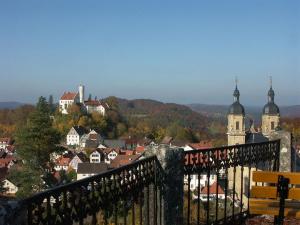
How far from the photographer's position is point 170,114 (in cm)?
13025

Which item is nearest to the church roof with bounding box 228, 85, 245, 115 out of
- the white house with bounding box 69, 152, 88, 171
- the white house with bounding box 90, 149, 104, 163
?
the white house with bounding box 69, 152, 88, 171

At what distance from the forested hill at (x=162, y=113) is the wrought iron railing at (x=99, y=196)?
103 metres

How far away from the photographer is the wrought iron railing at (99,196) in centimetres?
287

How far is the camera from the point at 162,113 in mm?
132750

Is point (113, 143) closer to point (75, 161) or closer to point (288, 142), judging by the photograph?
point (75, 161)

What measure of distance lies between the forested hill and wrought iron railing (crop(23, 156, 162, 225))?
103m

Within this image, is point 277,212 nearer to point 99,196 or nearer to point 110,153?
point 99,196

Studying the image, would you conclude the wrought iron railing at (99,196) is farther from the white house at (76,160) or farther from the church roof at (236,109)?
the white house at (76,160)

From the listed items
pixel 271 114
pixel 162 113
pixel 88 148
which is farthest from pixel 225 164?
pixel 162 113

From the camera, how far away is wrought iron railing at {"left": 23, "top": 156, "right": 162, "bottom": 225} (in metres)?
2.87

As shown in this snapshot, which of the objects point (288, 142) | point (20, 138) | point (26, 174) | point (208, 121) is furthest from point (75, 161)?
point (208, 121)

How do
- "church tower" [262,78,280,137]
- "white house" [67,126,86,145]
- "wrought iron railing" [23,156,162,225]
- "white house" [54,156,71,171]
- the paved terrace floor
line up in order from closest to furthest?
"wrought iron railing" [23,156,162,225] → the paved terrace floor → "church tower" [262,78,280,137] → "white house" [54,156,71,171] → "white house" [67,126,86,145]

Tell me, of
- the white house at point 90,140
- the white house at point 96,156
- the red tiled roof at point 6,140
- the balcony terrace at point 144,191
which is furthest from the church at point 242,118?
the red tiled roof at point 6,140

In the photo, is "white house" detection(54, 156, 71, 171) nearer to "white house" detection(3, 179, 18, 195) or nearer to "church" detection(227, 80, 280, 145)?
"church" detection(227, 80, 280, 145)
